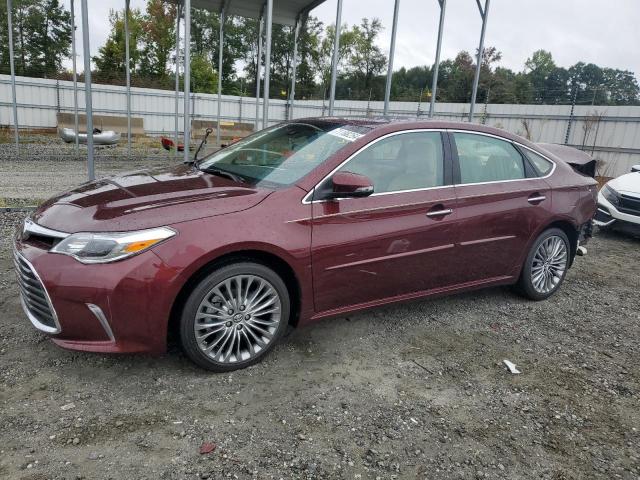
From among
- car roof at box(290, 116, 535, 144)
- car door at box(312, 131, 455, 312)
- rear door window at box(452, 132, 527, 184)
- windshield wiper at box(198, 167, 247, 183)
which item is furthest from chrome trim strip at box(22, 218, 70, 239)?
rear door window at box(452, 132, 527, 184)

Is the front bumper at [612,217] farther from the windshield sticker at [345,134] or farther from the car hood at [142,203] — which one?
the car hood at [142,203]

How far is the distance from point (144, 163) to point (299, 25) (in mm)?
5823

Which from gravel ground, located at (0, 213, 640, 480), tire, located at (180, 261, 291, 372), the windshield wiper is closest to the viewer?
gravel ground, located at (0, 213, 640, 480)

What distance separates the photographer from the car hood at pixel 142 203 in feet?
9.36

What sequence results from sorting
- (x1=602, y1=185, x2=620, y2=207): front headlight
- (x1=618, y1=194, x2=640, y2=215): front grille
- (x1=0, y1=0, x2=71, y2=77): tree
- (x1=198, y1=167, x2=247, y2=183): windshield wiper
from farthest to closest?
(x1=0, y1=0, x2=71, y2=77): tree < (x1=602, y1=185, x2=620, y2=207): front headlight < (x1=618, y1=194, x2=640, y2=215): front grille < (x1=198, y1=167, x2=247, y2=183): windshield wiper

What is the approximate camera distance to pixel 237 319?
10.3 feet

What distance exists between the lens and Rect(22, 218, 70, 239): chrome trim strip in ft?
9.37

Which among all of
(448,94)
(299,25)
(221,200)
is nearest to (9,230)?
(221,200)

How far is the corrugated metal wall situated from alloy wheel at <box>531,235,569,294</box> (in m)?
12.6

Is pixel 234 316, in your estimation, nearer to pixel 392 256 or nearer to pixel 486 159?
pixel 392 256

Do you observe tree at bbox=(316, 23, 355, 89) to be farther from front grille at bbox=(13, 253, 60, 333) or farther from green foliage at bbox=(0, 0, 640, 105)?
front grille at bbox=(13, 253, 60, 333)

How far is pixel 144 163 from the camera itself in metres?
14.1

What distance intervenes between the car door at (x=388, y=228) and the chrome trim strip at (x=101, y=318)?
51.1 inches

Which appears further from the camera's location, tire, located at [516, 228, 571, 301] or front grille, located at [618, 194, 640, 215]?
front grille, located at [618, 194, 640, 215]
